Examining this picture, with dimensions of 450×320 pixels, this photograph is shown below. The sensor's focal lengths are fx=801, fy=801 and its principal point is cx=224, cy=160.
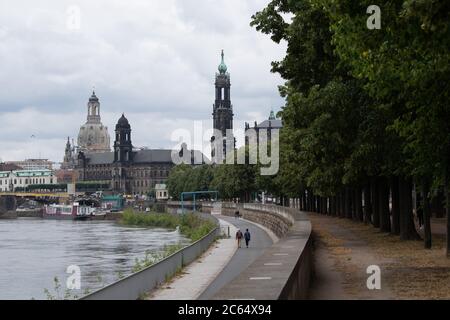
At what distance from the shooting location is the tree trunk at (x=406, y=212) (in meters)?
37.3

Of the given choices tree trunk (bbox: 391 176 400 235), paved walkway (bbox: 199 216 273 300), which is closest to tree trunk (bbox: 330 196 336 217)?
paved walkway (bbox: 199 216 273 300)

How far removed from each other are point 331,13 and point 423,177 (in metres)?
11.7

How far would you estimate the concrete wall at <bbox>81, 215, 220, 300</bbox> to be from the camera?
861 inches

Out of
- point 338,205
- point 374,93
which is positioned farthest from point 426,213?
point 338,205

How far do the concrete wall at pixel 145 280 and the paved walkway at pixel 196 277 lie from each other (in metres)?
0.36

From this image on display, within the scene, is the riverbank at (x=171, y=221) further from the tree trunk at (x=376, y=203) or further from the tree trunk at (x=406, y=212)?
the tree trunk at (x=406, y=212)

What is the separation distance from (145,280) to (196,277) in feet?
28.2

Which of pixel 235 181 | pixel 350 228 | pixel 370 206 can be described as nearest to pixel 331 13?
pixel 350 228

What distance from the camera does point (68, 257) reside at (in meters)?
70.4

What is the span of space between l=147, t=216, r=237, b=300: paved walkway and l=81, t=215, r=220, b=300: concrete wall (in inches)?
14.3

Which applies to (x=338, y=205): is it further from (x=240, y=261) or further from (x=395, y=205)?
(x=395, y=205)

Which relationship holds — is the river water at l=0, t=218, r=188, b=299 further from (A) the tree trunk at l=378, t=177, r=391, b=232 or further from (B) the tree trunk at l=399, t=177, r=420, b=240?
(B) the tree trunk at l=399, t=177, r=420, b=240

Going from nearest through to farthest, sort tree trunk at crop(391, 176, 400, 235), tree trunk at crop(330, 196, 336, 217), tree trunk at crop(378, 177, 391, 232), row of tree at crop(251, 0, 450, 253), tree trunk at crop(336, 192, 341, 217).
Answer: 1. row of tree at crop(251, 0, 450, 253)
2. tree trunk at crop(391, 176, 400, 235)
3. tree trunk at crop(378, 177, 391, 232)
4. tree trunk at crop(336, 192, 341, 217)
5. tree trunk at crop(330, 196, 336, 217)
